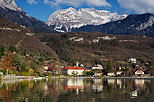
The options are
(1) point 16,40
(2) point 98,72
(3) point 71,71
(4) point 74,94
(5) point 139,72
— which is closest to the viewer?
(4) point 74,94

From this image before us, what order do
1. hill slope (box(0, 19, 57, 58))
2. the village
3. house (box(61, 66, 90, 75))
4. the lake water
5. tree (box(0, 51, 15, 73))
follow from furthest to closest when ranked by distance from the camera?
hill slope (box(0, 19, 57, 58)) → house (box(61, 66, 90, 75)) → the village → tree (box(0, 51, 15, 73)) → the lake water

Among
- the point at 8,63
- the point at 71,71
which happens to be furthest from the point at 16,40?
the point at 8,63

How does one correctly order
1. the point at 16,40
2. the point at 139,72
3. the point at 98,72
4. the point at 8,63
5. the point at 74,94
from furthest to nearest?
the point at 16,40
the point at 139,72
the point at 98,72
the point at 8,63
the point at 74,94

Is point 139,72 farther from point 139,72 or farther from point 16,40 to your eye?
point 16,40

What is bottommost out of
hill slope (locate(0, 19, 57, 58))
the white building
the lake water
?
the white building

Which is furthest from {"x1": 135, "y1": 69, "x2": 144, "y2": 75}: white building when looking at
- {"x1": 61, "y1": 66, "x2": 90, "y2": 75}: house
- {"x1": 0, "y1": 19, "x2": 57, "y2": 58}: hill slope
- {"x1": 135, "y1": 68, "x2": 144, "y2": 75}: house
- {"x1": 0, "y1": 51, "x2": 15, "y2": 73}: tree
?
{"x1": 0, "y1": 51, "x2": 15, "y2": 73}: tree

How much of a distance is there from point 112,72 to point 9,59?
7082 centimetres

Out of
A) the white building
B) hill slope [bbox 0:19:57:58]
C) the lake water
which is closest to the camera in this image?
the lake water

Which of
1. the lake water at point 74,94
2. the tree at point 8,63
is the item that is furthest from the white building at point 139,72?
the lake water at point 74,94

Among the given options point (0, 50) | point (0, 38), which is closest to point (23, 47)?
point (0, 38)

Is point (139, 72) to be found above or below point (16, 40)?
below

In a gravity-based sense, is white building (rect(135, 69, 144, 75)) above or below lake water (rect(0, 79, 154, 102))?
below

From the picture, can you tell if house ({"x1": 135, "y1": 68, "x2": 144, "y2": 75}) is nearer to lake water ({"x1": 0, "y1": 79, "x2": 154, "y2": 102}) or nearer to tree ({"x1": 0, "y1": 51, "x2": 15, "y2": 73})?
tree ({"x1": 0, "y1": 51, "x2": 15, "y2": 73})

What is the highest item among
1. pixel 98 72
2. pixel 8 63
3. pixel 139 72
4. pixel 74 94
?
pixel 8 63
